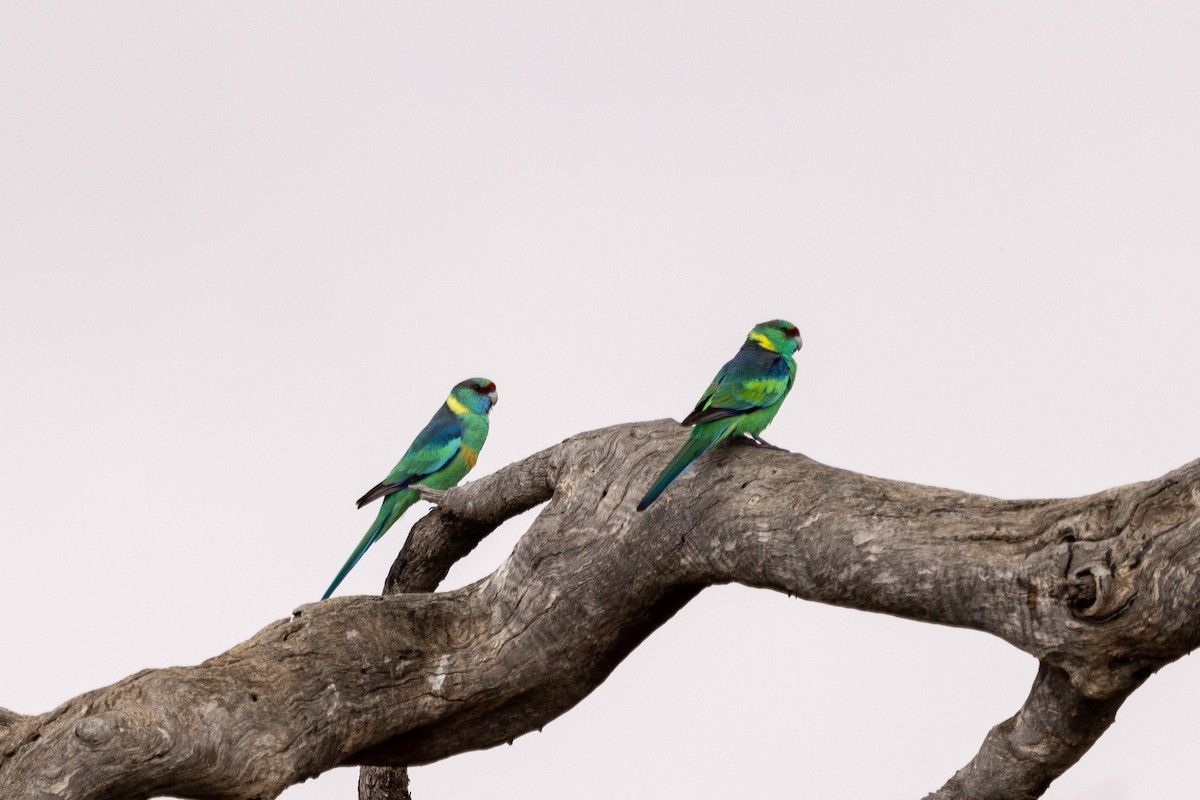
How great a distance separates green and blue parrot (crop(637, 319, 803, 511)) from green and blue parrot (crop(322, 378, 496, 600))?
2.08 meters

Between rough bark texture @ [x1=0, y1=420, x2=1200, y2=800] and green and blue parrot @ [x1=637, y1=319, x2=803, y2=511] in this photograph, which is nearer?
rough bark texture @ [x1=0, y1=420, x2=1200, y2=800]

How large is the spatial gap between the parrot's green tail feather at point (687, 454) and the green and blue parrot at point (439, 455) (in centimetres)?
213

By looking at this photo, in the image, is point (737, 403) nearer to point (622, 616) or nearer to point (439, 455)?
point (622, 616)

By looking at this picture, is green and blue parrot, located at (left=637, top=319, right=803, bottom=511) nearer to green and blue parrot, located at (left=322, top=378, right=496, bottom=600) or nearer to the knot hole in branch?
the knot hole in branch

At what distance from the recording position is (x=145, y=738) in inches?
179

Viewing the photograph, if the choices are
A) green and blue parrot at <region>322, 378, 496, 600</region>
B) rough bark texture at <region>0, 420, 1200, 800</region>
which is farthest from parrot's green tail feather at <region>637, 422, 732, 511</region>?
green and blue parrot at <region>322, 378, 496, 600</region>

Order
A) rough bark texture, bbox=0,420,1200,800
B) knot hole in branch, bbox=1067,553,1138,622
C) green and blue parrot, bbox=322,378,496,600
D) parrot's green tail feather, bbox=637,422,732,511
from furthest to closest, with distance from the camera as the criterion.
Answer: green and blue parrot, bbox=322,378,496,600 → parrot's green tail feather, bbox=637,422,732,511 → rough bark texture, bbox=0,420,1200,800 → knot hole in branch, bbox=1067,553,1138,622

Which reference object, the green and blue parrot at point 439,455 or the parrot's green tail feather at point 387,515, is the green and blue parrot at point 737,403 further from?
the parrot's green tail feather at point 387,515

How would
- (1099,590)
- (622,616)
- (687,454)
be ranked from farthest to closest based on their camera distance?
(622,616), (687,454), (1099,590)

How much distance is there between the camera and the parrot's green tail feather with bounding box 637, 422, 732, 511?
488 centimetres

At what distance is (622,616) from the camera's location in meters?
5.39

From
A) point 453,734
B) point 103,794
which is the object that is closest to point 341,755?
point 453,734

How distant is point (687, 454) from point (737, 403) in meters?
0.26

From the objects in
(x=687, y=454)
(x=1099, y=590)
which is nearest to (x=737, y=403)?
(x=687, y=454)
